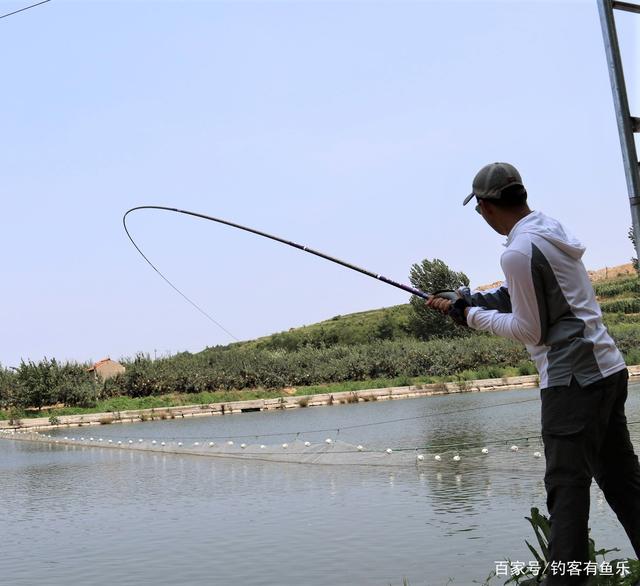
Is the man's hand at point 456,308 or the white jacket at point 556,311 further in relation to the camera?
the man's hand at point 456,308

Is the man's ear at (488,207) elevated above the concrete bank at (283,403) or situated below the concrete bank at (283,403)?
above

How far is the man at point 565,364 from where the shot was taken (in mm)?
3164

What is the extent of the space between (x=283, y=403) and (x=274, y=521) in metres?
25.7

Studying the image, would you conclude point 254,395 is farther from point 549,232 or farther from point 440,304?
point 549,232

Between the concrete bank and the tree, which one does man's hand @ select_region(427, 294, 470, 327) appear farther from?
the tree

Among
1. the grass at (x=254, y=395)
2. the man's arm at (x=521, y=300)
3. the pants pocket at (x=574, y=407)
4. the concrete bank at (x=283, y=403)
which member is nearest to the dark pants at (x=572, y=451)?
the pants pocket at (x=574, y=407)

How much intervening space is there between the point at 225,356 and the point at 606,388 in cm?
3906

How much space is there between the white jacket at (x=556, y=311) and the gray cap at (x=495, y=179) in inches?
8.5

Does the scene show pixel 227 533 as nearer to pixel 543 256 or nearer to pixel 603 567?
pixel 603 567

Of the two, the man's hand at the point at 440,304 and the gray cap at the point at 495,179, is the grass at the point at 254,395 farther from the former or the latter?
the gray cap at the point at 495,179

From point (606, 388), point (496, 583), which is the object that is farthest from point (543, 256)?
point (496, 583)

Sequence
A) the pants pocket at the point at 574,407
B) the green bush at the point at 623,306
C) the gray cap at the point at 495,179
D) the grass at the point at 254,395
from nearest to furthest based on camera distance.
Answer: the pants pocket at the point at 574,407 < the gray cap at the point at 495,179 < the grass at the point at 254,395 < the green bush at the point at 623,306

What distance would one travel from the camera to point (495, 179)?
3412 mm

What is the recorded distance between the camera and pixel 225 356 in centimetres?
4184
